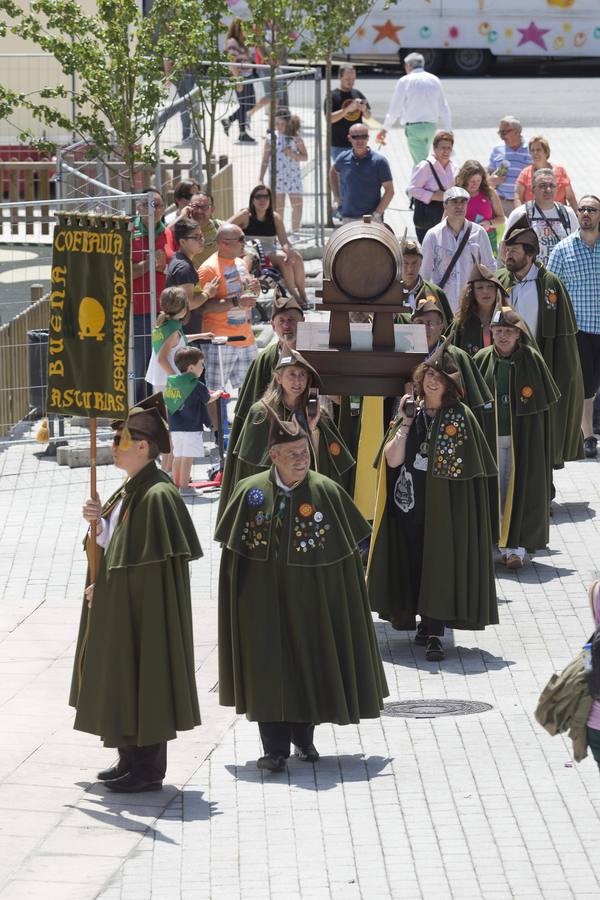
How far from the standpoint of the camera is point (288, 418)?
966 centimetres

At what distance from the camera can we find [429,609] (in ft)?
33.0

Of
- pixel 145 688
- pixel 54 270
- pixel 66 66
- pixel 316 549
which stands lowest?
pixel 145 688

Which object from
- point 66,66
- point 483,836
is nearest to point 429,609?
point 483,836

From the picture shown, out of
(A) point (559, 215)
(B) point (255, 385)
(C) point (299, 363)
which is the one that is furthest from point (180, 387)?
(A) point (559, 215)

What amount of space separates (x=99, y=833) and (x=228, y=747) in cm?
124

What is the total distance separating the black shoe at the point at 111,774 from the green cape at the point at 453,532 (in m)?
2.37

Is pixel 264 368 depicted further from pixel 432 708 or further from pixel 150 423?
pixel 150 423

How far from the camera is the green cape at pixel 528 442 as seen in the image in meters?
11.5

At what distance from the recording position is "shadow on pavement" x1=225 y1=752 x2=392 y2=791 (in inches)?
326

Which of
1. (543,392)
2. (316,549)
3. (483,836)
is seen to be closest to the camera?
(483,836)

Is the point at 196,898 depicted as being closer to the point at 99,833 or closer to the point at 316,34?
the point at 99,833

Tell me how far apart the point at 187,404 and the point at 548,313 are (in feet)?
8.67

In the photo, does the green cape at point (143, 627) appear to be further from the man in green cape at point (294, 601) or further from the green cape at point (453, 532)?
the green cape at point (453, 532)

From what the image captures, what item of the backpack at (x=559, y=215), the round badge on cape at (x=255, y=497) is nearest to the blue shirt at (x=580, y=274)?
the backpack at (x=559, y=215)
